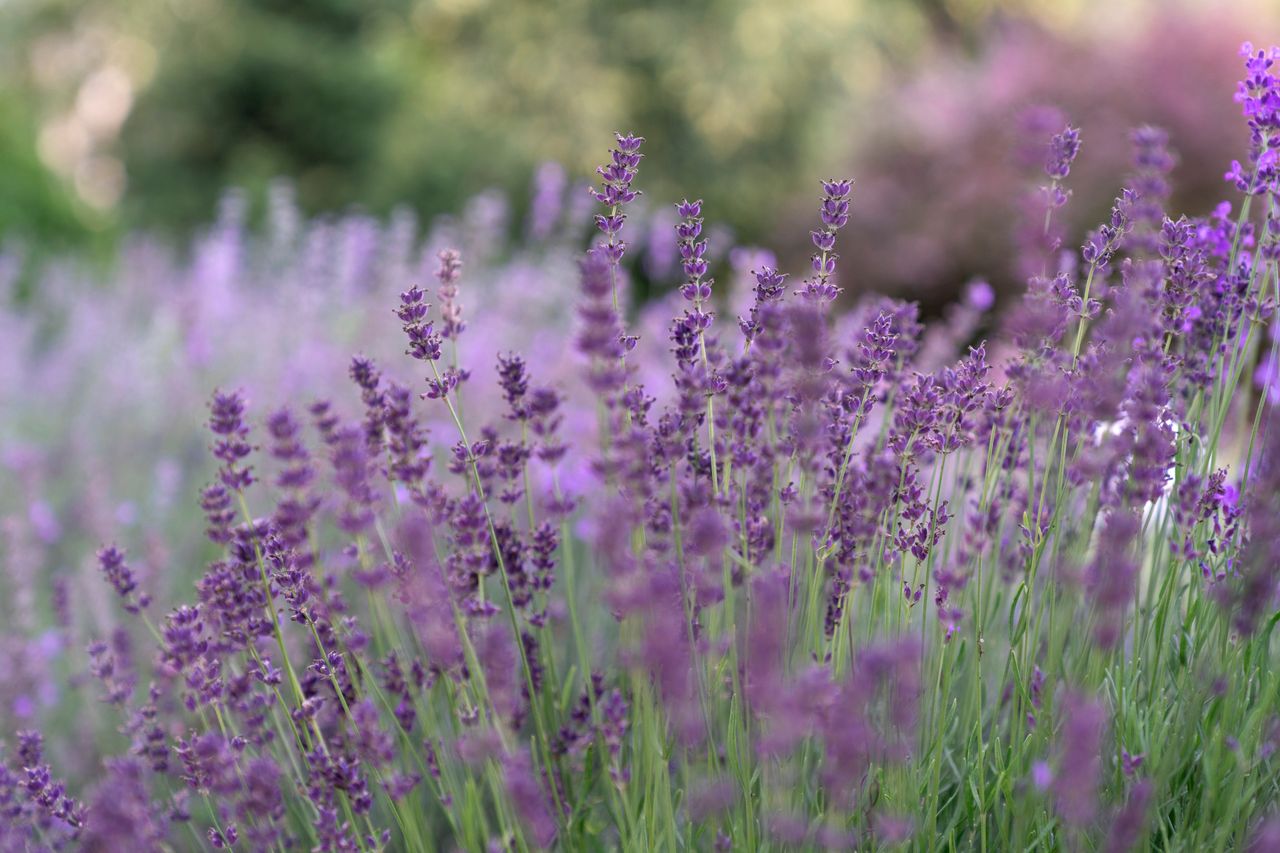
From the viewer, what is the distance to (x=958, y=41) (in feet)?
71.5

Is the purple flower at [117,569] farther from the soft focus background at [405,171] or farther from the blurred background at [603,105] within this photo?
the blurred background at [603,105]

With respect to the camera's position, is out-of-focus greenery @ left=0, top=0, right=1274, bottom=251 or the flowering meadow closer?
the flowering meadow

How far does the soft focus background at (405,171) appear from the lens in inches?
204

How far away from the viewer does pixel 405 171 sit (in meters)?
13.4

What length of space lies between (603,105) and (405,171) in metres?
4.01

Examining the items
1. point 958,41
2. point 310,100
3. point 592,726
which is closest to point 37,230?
point 310,100

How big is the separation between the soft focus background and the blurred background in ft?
0.13

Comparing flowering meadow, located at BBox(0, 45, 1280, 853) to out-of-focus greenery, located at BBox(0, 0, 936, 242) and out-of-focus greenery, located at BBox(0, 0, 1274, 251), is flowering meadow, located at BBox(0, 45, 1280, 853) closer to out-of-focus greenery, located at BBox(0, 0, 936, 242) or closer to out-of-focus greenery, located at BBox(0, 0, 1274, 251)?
out-of-focus greenery, located at BBox(0, 0, 1274, 251)

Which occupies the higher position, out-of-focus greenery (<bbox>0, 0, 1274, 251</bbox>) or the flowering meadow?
out-of-focus greenery (<bbox>0, 0, 1274, 251</bbox>)

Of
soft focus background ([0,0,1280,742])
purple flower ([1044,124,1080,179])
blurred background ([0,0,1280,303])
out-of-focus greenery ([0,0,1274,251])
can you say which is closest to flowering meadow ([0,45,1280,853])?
purple flower ([1044,124,1080,179])

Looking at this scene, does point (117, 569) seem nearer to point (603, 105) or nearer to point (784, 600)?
point (784, 600)

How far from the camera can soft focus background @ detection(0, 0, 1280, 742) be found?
5180 mm

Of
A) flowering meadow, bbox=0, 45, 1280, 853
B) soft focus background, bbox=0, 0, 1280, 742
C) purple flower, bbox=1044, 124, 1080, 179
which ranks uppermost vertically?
soft focus background, bbox=0, 0, 1280, 742

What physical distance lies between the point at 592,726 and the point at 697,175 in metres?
15.5
